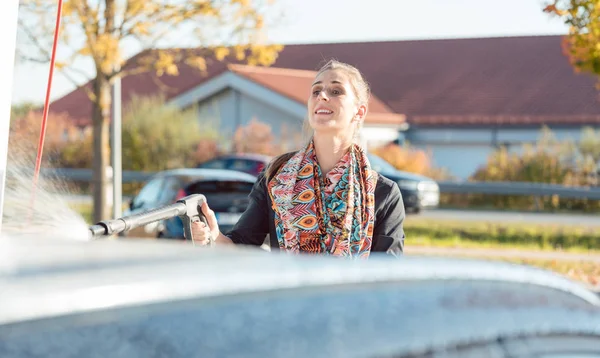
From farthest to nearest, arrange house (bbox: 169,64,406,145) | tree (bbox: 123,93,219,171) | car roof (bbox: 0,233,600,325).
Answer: house (bbox: 169,64,406,145)
tree (bbox: 123,93,219,171)
car roof (bbox: 0,233,600,325)

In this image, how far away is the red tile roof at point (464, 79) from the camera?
37062 mm

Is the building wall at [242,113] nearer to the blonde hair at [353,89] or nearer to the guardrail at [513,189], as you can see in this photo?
the guardrail at [513,189]

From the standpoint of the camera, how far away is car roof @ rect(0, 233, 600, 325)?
4.04ft

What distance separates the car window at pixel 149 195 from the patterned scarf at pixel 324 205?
10534 millimetres

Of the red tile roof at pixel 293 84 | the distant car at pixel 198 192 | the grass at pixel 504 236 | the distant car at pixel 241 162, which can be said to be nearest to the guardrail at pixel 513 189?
the distant car at pixel 241 162

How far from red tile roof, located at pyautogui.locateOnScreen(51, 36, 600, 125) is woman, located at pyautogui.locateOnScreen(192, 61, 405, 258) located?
103ft

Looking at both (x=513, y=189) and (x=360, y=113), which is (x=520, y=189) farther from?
(x=360, y=113)

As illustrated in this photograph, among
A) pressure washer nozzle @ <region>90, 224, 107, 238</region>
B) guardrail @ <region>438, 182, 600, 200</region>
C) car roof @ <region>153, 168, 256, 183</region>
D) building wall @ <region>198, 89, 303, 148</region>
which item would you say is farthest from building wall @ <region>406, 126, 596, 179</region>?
pressure washer nozzle @ <region>90, 224, 107, 238</region>

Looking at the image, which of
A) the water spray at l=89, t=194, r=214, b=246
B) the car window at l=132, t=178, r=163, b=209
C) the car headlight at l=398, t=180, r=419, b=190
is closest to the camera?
the water spray at l=89, t=194, r=214, b=246

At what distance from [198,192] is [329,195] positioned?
10.2 m

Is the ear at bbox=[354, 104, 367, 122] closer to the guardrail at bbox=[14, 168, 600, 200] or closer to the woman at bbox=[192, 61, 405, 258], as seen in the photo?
the woman at bbox=[192, 61, 405, 258]

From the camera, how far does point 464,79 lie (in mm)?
40344

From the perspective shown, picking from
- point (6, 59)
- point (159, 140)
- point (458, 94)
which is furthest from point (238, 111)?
point (6, 59)

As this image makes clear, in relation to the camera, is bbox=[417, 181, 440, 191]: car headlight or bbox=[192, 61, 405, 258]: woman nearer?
bbox=[192, 61, 405, 258]: woman
